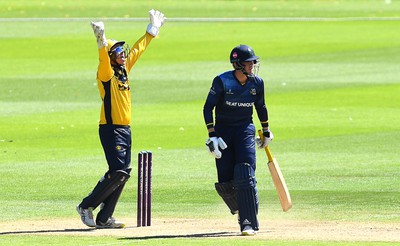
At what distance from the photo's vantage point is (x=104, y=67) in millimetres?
13406

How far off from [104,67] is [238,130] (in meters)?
1.61

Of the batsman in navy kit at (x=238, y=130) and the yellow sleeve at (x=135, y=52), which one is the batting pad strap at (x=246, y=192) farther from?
the yellow sleeve at (x=135, y=52)

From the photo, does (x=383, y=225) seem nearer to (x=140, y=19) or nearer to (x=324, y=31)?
(x=324, y=31)

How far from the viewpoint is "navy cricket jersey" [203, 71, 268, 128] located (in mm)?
13062

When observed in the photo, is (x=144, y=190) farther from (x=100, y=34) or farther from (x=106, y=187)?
(x=100, y=34)

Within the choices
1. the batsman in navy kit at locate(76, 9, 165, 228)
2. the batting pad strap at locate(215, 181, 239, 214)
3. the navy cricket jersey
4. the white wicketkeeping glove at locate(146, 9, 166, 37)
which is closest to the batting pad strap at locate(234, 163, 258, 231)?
the batting pad strap at locate(215, 181, 239, 214)

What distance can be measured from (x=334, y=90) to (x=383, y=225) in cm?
1526

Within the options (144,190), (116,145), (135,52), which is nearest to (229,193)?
(144,190)

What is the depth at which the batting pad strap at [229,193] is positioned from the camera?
13.3 meters

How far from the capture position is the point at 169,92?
28281 millimetres

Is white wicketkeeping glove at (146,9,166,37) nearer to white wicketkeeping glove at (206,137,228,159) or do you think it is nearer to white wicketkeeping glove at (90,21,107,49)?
white wicketkeeping glove at (90,21,107,49)

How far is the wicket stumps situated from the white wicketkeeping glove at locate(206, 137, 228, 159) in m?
0.86

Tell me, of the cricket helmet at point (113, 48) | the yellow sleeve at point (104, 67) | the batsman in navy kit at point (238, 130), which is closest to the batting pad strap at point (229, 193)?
the batsman in navy kit at point (238, 130)

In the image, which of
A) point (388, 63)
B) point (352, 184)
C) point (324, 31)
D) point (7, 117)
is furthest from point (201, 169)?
point (324, 31)
